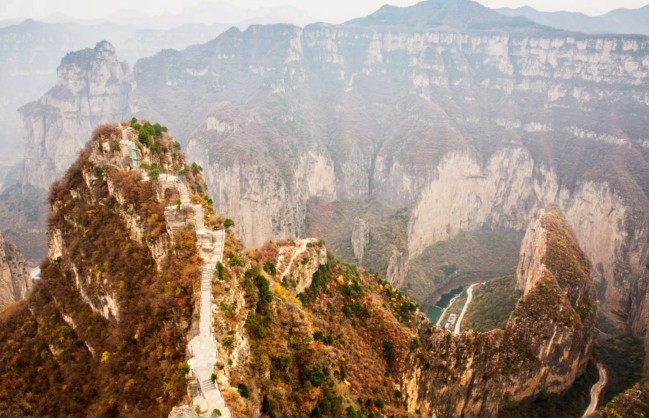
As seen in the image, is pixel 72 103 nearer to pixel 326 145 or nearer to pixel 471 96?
pixel 326 145

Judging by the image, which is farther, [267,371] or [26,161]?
[26,161]

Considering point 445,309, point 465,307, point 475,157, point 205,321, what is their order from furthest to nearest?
point 475,157, point 445,309, point 465,307, point 205,321

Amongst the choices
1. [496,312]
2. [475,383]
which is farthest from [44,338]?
[496,312]

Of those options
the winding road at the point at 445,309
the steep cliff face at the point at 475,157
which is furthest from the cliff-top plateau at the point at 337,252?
the steep cliff face at the point at 475,157

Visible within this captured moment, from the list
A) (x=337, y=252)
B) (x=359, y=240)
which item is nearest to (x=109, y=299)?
(x=359, y=240)

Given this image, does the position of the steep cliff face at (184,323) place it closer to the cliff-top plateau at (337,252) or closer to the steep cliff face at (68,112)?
the cliff-top plateau at (337,252)

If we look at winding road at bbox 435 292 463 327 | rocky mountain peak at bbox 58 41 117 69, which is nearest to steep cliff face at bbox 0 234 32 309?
winding road at bbox 435 292 463 327

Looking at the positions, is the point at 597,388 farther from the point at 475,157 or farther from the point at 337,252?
the point at 475,157
